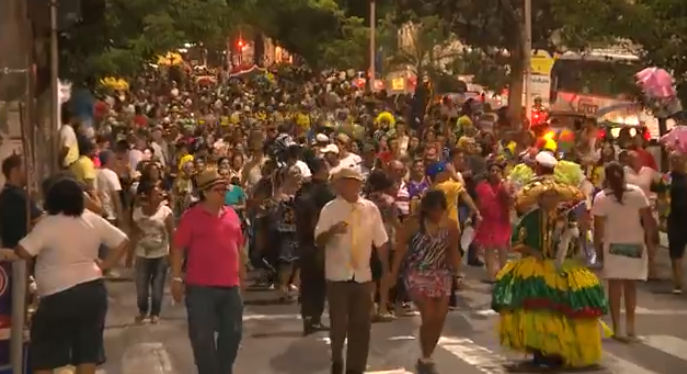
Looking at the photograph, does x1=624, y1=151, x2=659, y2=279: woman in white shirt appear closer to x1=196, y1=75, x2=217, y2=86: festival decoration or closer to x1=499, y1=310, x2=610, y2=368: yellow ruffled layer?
x1=499, y1=310, x2=610, y2=368: yellow ruffled layer

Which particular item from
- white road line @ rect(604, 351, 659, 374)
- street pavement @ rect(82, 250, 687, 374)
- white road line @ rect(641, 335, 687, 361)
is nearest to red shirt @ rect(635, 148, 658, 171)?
street pavement @ rect(82, 250, 687, 374)

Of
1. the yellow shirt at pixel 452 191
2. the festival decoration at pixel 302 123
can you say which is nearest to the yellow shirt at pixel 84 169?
the yellow shirt at pixel 452 191

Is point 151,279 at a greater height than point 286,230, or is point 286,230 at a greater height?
point 286,230

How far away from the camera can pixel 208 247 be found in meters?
9.10

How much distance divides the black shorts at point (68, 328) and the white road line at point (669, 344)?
18.9 ft

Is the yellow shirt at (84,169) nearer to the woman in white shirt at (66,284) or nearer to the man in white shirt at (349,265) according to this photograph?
the man in white shirt at (349,265)

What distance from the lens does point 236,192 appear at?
15.6m

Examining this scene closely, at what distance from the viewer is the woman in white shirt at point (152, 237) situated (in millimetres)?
13117

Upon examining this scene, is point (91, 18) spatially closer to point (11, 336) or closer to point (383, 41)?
point (11, 336)

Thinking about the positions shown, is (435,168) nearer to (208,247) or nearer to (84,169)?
(84,169)

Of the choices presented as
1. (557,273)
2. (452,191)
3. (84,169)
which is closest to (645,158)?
(452,191)

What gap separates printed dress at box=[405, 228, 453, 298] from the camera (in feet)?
34.3

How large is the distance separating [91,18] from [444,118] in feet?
62.9

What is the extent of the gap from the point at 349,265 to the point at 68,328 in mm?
2494
